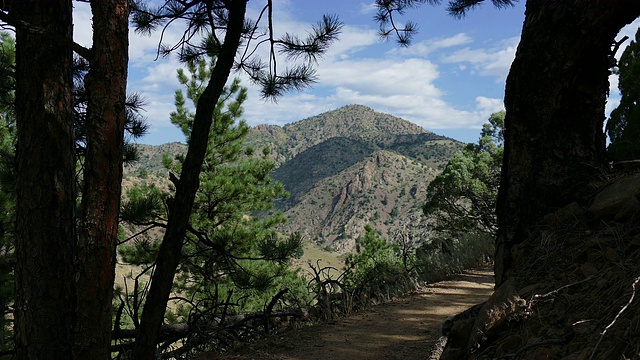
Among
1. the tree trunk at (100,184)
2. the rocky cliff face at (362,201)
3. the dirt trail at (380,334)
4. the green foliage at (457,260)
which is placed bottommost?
the dirt trail at (380,334)

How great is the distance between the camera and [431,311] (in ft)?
17.5

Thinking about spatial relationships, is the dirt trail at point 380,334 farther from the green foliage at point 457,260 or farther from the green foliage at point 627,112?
the green foliage at point 627,112

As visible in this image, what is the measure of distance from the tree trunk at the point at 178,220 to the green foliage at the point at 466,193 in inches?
432

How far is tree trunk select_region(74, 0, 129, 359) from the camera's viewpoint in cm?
265

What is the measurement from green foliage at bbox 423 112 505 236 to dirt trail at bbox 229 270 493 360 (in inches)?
317

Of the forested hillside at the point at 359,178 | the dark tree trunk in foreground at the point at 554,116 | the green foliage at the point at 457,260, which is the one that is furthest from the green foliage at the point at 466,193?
the forested hillside at the point at 359,178

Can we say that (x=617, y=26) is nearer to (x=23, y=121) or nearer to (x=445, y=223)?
(x=23, y=121)

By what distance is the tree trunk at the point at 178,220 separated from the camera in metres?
3.47

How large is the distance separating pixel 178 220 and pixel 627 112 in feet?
27.2

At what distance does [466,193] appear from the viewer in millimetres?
14008

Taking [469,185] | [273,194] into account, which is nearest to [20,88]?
[469,185]

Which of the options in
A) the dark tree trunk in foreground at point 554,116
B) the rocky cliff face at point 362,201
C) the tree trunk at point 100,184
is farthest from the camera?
the rocky cliff face at point 362,201

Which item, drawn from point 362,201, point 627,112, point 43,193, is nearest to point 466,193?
point 627,112

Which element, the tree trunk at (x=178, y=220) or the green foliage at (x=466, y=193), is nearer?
the tree trunk at (x=178, y=220)
